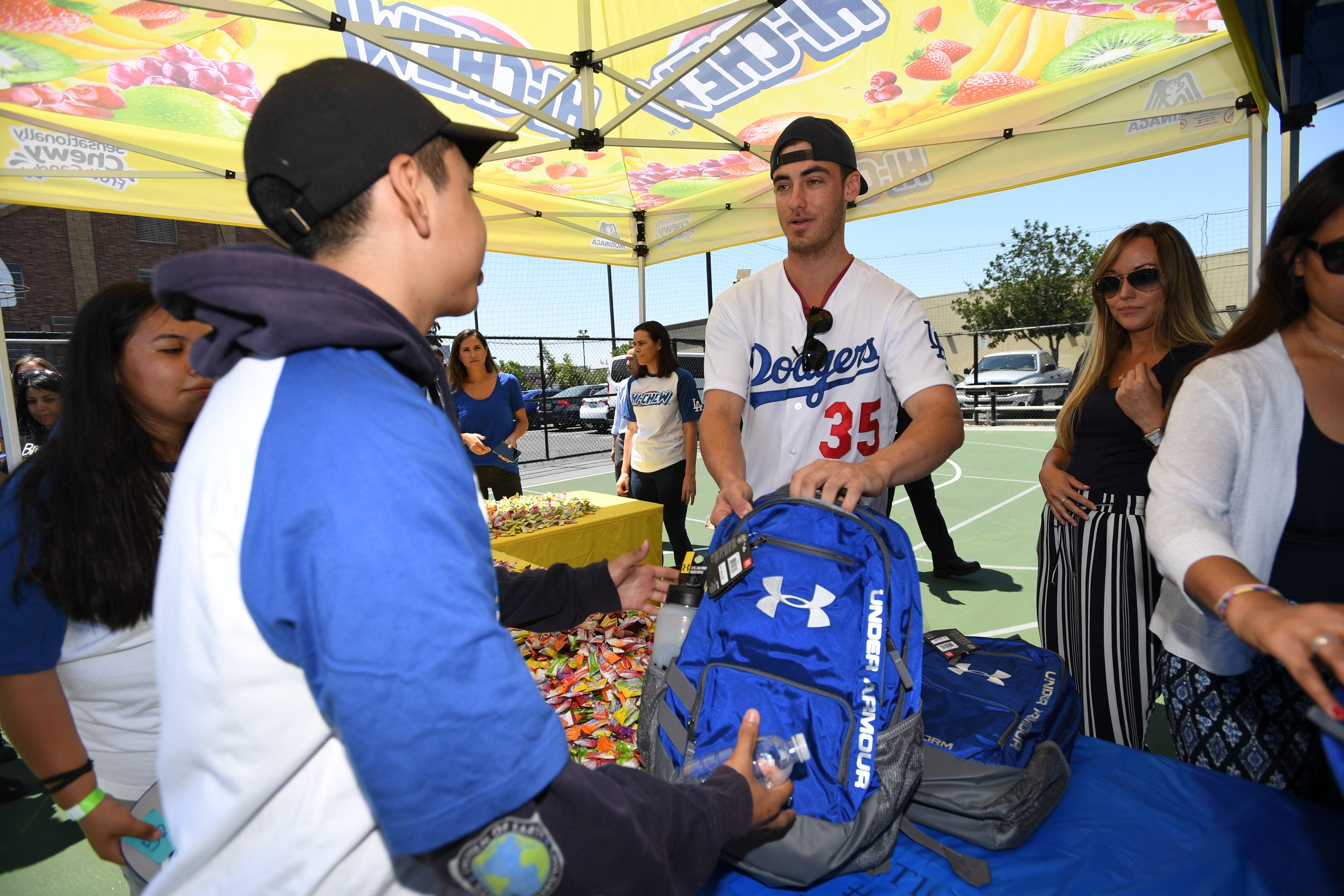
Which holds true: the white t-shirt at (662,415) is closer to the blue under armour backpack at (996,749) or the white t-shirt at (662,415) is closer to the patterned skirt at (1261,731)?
the blue under armour backpack at (996,749)

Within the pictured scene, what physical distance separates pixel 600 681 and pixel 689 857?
1.54m

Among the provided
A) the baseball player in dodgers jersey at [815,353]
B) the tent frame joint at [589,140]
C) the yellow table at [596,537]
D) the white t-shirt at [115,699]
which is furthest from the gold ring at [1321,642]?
the tent frame joint at [589,140]

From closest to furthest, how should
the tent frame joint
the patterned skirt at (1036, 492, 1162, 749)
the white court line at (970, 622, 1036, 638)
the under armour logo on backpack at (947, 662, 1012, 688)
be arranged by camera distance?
the under armour logo on backpack at (947, 662, 1012, 688) → the patterned skirt at (1036, 492, 1162, 749) → the white court line at (970, 622, 1036, 638) → the tent frame joint

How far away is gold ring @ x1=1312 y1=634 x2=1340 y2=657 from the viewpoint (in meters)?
0.89

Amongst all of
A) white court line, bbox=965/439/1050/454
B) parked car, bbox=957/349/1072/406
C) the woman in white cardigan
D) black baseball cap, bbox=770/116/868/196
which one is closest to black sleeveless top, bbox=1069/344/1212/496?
the woman in white cardigan

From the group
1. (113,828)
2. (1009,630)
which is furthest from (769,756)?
(1009,630)

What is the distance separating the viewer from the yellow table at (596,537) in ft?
14.9

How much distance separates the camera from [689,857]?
32.2 inches

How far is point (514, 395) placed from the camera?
18.9 feet

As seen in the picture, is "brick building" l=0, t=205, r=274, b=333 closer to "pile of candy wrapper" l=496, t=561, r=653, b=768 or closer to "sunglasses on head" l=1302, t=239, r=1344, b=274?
"pile of candy wrapper" l=496, t=561, r=653, b=768

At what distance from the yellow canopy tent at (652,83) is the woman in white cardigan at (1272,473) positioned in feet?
11.1

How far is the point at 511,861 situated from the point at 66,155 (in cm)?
691

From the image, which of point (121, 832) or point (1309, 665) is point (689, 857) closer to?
point (1309, 665)

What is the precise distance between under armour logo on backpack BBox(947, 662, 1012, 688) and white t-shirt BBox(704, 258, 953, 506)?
0.52m
